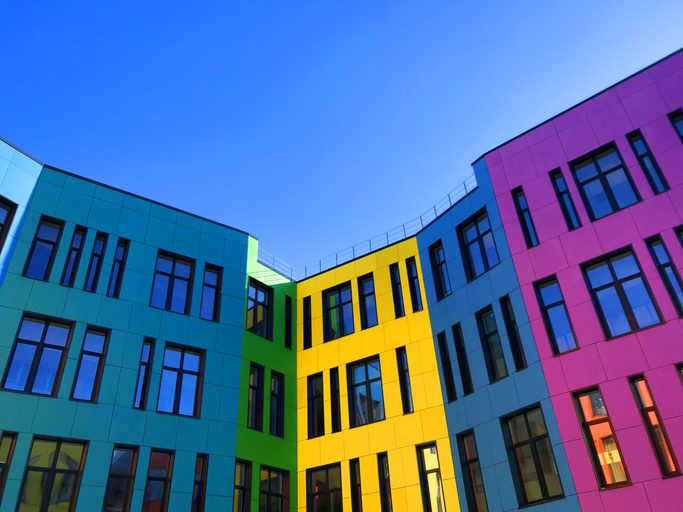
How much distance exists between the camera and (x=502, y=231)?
22.1 metres

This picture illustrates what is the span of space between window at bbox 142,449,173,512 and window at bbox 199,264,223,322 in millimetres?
5945

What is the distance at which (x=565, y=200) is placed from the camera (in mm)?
21109

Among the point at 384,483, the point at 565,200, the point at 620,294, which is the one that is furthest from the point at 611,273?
the point at 384,483

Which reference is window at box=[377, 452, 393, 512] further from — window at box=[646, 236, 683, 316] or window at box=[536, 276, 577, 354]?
window at box=[646, 236, 683, 316]

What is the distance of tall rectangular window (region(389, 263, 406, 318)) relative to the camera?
25720mm

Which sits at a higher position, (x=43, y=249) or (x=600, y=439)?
(x=43, y=249)

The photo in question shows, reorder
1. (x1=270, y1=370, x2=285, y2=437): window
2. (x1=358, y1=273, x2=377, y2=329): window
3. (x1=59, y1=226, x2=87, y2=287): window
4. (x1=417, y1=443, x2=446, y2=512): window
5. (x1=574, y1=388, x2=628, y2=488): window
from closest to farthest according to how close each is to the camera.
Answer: (x1=574, y1=388, x2=628, y2=488): window, (x1=417, y1=443, x2=446, y2=512): window, (x1=59, y1=226, x2=87, y2=287): window, (x1=270, y1=370, x2=285, y2=437): window, (x1=358, y1=273, x2=377, y2=329): window

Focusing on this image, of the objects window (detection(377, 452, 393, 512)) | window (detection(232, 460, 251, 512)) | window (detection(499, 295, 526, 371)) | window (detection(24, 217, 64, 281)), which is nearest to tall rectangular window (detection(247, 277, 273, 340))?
window (detection(232, 460, 251, 512))

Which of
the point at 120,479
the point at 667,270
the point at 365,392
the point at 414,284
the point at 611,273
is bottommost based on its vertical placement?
the point at 120,479

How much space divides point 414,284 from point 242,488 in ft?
36.1

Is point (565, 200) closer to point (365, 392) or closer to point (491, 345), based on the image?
point (491, 345)

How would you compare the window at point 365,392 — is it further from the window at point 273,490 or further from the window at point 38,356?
the window at point 38,356

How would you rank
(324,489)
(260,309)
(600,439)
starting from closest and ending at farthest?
(600,439) → (324,489) → (260,309)

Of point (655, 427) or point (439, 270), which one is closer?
point (655, 427)
